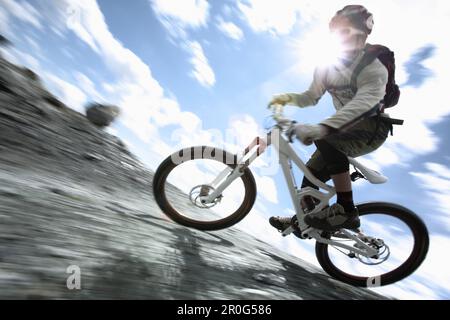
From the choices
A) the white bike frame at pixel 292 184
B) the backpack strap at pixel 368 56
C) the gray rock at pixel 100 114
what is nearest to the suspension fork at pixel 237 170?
the white bike frame at pixel 292 184

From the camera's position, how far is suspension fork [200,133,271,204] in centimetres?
412

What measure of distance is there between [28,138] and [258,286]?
17.7ft

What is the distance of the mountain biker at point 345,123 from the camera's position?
11.6 feet

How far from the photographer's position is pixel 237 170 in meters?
4.18

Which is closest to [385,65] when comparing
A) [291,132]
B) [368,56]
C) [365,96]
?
[368,56]

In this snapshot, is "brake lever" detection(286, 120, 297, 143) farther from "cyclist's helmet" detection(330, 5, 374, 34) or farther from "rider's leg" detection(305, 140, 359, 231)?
"cyclist's helmet" detection(330, 5, 374, 34)

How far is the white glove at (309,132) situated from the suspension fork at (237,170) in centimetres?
44

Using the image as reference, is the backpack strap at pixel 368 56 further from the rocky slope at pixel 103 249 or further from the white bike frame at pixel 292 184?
the rocky slope at pixel 103 249

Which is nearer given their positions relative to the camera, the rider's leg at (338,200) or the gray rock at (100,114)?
the rider's leg at (338,200)

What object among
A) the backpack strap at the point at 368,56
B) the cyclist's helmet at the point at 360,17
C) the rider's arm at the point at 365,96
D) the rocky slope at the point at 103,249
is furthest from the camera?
the cyclist's helmet at the point at 360,17

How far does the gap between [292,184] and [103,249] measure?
2.28m

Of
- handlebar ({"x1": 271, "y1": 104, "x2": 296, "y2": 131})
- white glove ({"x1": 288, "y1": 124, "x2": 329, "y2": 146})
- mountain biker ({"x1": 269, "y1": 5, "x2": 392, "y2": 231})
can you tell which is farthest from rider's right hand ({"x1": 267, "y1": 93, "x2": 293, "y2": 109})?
white glove ({"x1": 288, "y1": 124, "x2": 329, "y2": 146})

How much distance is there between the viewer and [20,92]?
8.81 m
